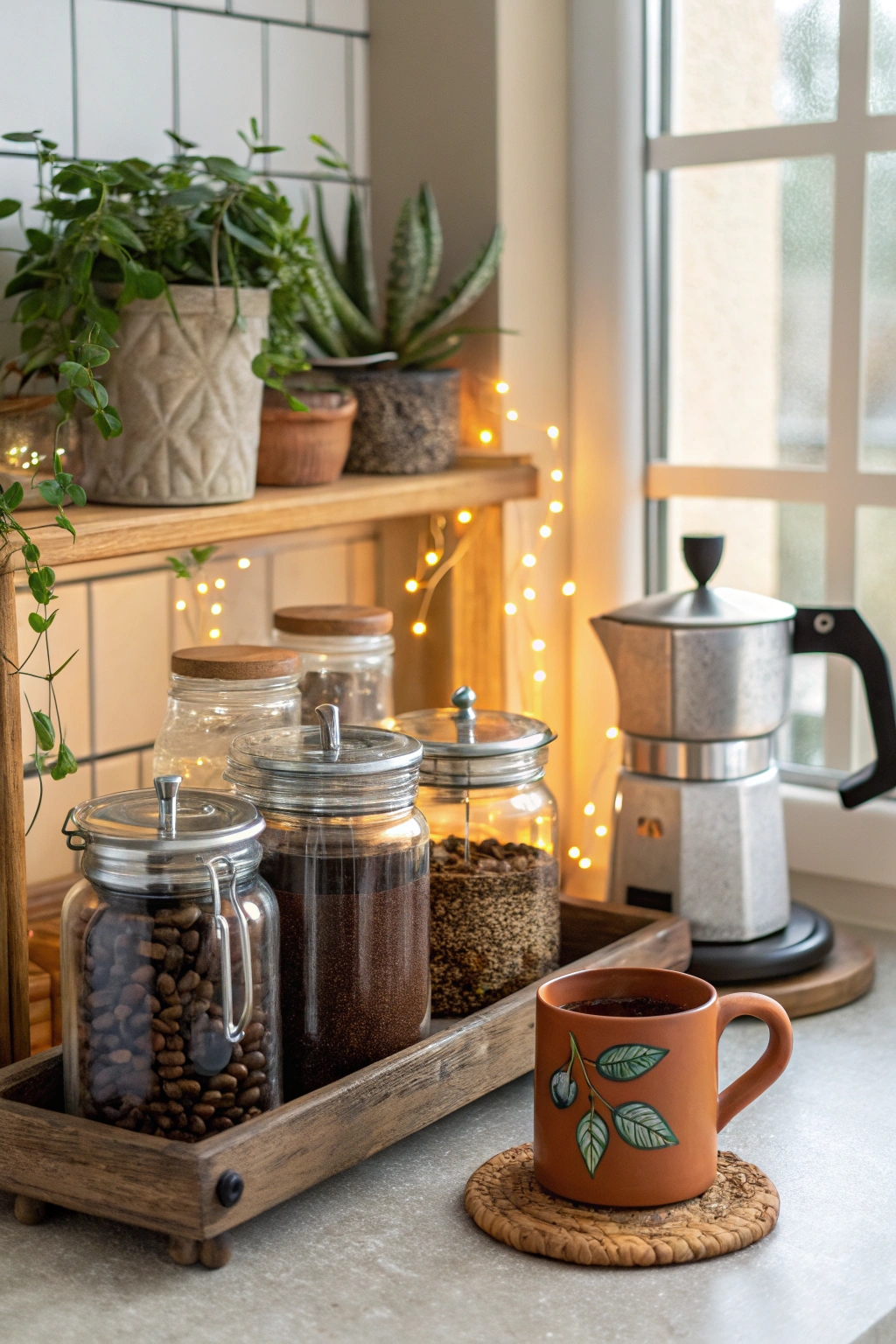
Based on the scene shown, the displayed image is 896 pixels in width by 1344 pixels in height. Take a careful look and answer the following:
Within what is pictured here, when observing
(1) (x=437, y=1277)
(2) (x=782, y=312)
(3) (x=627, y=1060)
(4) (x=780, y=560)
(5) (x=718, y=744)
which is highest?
(2) (x=782, y=312)

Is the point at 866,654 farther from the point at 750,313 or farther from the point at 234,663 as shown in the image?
the point at 234,663

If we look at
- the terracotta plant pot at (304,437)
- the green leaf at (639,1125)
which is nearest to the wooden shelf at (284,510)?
the terracotta plant pot at (304,437)

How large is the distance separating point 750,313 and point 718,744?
1.50 feet

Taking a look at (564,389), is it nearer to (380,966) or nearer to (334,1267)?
(380,966)

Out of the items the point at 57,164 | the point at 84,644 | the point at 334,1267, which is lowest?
the point at 334,1267

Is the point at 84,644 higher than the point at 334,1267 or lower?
higher

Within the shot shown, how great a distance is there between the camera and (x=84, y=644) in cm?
123

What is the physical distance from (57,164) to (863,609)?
766 mm

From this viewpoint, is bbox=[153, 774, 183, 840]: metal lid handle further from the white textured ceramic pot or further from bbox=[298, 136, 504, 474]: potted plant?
bbox=[298, 136, 504, 474]: potted plant

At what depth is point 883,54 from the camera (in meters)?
1.29

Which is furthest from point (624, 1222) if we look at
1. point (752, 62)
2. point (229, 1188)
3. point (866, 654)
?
point (752, 62)

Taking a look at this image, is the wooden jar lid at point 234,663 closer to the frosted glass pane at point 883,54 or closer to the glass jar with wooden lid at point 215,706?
the glass jar with wooden lid at point 215,706

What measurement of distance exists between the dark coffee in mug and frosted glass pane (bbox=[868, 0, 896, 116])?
0.79 meters

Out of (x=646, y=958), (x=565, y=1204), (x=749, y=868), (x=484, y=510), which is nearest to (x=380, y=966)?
(x=565, y=1204)
